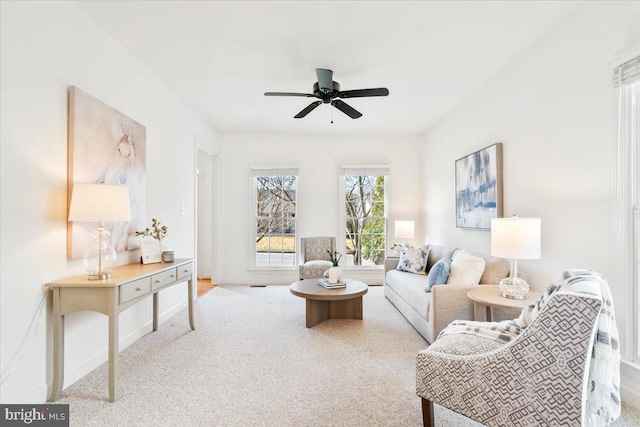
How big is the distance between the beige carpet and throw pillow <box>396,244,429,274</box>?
0.85 meters

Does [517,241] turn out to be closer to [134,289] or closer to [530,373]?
[530,373]

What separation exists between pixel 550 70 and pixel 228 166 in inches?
192

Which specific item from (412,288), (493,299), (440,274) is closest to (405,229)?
(412,288)

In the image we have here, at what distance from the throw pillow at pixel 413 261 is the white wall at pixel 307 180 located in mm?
1415

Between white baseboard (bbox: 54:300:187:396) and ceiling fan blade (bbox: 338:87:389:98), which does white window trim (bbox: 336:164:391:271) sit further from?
white baseboard (bbox: 54:300:187:396)

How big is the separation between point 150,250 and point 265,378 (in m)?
1.71

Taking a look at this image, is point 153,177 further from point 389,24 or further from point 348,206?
point 348,206

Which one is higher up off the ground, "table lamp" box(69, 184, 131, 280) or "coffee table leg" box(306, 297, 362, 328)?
"table lamp" box(69, 184, 131, 280)

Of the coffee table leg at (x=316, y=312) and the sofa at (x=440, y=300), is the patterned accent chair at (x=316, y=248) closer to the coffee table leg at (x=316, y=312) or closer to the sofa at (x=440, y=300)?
the coffee table leg at (x=316, y=312)

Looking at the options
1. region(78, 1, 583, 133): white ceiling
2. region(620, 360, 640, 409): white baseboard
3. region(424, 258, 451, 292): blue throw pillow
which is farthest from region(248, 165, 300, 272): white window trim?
region(620, 360, 640, 409): white baseboard

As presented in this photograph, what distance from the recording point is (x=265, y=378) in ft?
8.07

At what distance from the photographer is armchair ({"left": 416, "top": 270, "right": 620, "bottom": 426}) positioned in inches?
53.4

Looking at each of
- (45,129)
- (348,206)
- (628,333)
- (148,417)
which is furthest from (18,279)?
(348,206)

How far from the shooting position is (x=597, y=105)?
2303 mm
